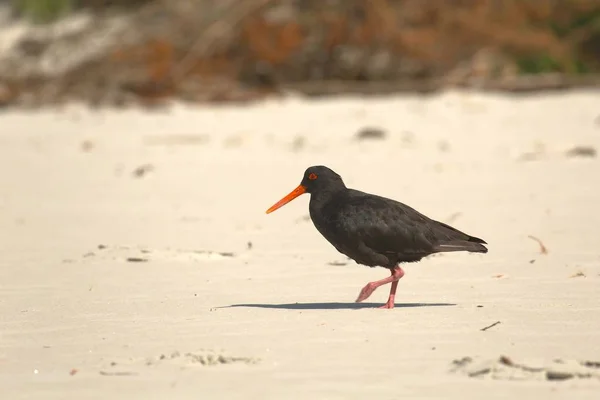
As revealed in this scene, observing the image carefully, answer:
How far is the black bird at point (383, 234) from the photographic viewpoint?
6.05m

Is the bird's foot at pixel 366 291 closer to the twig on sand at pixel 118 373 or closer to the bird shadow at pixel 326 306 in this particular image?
the bird shadow at pixel 326 306

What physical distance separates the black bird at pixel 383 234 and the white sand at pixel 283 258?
0.74ft

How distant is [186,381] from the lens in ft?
14.6

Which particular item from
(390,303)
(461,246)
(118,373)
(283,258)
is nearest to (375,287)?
(390,303)

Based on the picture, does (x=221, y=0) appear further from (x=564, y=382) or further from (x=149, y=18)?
(x=564, y=382)

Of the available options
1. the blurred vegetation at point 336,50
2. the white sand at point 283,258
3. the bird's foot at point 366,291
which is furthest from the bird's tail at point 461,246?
the blurred vegetation at point 336,50

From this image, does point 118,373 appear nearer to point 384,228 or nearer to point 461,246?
point 384,228

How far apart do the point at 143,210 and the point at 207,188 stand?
116 cm

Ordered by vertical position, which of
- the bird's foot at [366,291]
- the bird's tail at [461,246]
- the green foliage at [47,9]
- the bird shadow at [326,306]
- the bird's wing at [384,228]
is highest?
the green foliage at [47,9]

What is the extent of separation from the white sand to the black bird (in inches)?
8.9

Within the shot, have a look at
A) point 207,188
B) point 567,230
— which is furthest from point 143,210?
point 567,230

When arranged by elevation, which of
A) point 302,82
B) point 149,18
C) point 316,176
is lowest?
point 316,176

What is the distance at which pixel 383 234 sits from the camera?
19.8 feet

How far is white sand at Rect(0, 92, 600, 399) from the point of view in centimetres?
463
